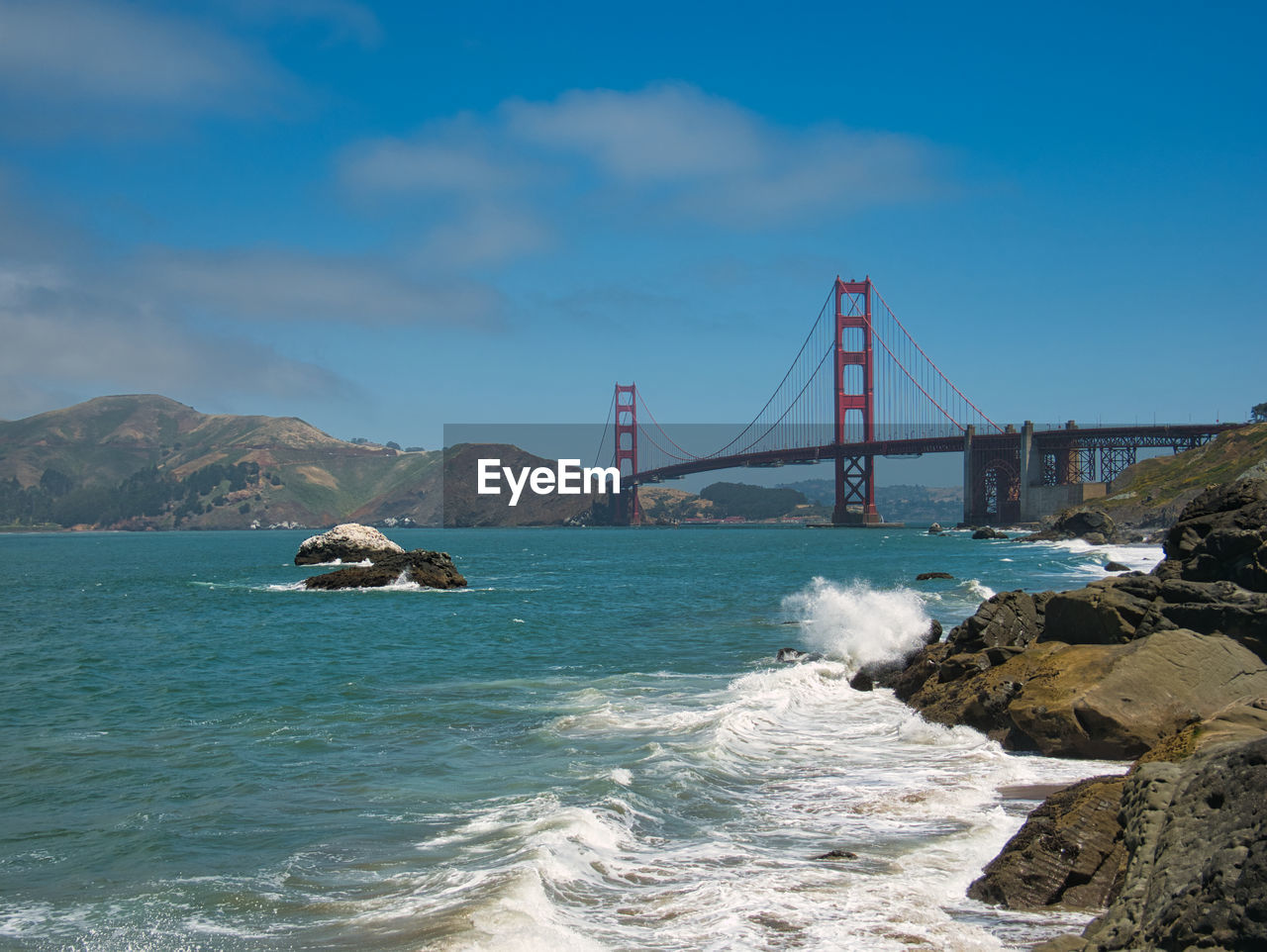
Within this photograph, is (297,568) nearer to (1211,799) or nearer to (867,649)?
(867,649)

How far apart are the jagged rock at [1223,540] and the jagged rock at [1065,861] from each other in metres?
8.54

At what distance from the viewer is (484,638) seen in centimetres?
2123

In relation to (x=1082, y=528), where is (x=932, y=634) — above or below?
above

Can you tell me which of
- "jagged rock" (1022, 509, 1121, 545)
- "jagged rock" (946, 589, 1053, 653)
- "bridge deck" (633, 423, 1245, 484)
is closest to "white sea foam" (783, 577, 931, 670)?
"jagged rock" (946, 589, 1053, 653)

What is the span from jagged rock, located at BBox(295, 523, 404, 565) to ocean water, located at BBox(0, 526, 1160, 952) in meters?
20.6

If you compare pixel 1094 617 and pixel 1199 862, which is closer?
pixel 1199 862

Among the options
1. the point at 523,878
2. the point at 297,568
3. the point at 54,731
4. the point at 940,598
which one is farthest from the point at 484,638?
the point at 297,568

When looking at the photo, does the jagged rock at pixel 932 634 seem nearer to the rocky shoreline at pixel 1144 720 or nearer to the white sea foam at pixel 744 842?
the rocky shoreline at pixel 1144 720

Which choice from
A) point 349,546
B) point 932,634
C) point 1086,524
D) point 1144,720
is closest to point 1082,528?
point 1086,524

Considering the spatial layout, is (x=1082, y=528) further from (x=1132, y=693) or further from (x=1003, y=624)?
(x=1132, y=693)

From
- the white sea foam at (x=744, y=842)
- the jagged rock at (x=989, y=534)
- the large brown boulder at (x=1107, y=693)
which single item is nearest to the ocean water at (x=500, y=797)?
the white sea foam at (x=744, y=842)

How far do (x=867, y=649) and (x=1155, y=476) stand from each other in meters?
64.8

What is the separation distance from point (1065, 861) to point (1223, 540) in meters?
10.1

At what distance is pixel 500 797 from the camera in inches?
337
